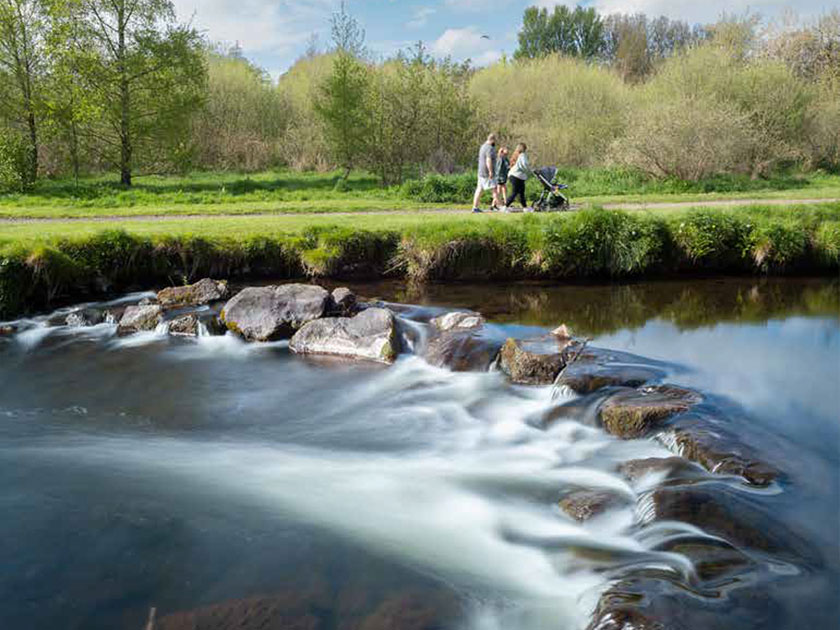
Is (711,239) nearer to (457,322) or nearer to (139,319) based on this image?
(457,322)

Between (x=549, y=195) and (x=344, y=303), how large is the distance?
9.44m

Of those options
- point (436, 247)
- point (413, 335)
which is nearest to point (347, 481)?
point (413, 335)

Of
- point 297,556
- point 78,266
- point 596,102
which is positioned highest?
point 596,102

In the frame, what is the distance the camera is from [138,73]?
27.2 meters

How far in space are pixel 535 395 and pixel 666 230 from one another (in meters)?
7.77

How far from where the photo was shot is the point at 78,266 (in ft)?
43.5

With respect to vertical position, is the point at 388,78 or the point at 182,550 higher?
the point at 388,78

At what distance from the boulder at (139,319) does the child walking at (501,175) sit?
422 inches

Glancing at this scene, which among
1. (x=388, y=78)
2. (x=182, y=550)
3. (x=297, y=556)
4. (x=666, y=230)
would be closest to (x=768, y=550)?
(x=297, y=556)

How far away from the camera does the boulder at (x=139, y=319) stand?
38.7 feet

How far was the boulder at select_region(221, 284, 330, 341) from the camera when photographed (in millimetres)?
11578

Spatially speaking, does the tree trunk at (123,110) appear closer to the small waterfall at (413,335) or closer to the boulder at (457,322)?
the small waterfall at (413,335)

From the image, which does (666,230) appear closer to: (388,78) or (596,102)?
(388,78)

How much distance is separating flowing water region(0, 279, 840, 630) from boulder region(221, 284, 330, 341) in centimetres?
30
